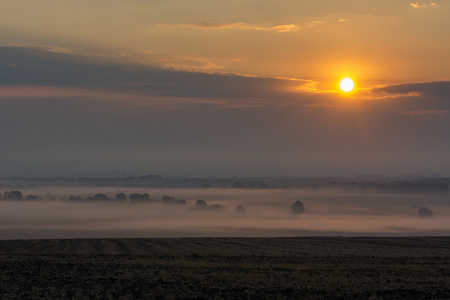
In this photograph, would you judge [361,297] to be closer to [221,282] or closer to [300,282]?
[300,282]

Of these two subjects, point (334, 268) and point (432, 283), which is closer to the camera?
point (432, 283)

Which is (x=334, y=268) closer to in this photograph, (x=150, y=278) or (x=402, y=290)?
(x=402, y=290)

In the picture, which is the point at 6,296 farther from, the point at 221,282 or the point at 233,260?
the point at 233,260

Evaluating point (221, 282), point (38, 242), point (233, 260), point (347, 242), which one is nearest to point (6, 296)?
point (221, 282)

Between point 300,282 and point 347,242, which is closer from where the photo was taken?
point 300,282

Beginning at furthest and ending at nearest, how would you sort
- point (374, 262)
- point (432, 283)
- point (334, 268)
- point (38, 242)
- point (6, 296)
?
point (38, 242)
point (374, 262)
point (334, 268)
point (432, 283)
point (6, 296)

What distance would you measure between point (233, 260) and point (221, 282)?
1026 centimetres

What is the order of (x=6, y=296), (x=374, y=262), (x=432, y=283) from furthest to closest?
(x=374, y=262) → (x=432, y=283) → (x=6, y=296)

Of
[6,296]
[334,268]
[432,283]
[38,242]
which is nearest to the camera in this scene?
[6,296]

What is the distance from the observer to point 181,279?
29859 mm

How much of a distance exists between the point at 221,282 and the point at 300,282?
152 inches

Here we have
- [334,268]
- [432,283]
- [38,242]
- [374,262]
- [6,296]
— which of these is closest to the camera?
[6,296]

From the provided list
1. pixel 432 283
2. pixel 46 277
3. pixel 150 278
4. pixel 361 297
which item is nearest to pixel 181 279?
pixel 150 278

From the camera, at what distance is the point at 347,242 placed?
222 ft
